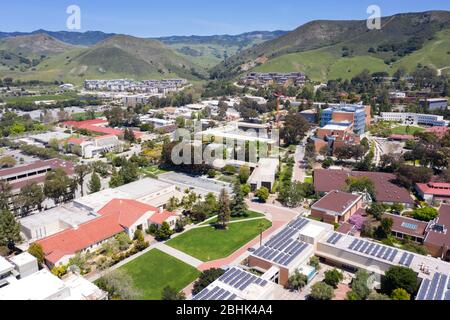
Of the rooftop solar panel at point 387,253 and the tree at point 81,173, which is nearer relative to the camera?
the rooftop solar panel at point 387,253

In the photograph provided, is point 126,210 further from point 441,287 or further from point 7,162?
point 7,162

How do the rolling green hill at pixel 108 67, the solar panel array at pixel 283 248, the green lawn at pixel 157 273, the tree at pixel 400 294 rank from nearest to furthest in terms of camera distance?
the tree at pixel 400 294, the green lawn at pixel 157 273, the solar panel array at pixel 283 248, the rolling green hill at pixel 108 67

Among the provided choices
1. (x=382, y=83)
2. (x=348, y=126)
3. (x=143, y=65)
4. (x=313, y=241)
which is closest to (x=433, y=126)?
(x=348, y=126)

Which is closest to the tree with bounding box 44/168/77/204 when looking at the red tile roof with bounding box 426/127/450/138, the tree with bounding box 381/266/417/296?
the tree with bounding box 381/266/417/296

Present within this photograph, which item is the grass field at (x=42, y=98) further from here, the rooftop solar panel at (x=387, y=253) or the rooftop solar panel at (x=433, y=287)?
the rooftop solar panel at (x=433, y=287)

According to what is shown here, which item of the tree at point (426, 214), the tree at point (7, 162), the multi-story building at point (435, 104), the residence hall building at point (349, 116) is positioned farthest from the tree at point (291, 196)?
the multi-story building at point (435, 104)

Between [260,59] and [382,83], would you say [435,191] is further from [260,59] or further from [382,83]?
[260,59]

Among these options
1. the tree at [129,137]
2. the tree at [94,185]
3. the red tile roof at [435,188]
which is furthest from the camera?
the tree at [129,137]
